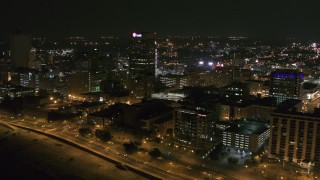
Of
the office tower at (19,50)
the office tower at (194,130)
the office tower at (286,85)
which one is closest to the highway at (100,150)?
the office tower at (194,130)

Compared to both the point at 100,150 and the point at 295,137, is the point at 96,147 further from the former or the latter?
the point at 295,137

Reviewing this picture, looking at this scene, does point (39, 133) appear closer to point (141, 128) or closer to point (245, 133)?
point (141, 128)

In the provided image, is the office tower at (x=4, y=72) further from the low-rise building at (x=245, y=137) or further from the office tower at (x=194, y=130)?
the low-rise building at (x=245, y=137)

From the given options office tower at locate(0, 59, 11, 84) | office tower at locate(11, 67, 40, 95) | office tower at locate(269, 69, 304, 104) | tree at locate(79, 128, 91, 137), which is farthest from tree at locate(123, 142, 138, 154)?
office tower at locate(0, 59, 11, 84)

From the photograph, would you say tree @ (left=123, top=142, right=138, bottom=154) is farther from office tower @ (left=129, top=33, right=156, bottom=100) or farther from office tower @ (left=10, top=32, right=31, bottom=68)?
office tower @ (left=10, top=32, right=31, bottom=68)

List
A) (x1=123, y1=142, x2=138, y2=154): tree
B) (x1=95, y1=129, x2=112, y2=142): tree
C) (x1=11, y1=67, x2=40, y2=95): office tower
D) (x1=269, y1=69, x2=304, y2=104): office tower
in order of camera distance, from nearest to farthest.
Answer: (x1=123, y1=142, x2=138, y2=154): tree
(x1=95, y1=129, x2=112, y2=142): tree
(x1=269, y1=69, x2=304, y2=104): office tower
(x1=11, y1=67, x2=40, y2=95): office tower
